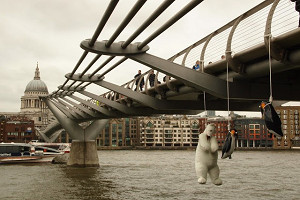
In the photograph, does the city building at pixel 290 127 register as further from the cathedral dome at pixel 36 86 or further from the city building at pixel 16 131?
the cathedral dome at pixel 36 86

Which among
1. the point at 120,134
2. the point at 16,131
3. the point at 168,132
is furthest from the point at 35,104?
the point at 168,132

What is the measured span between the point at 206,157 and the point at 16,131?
409ft

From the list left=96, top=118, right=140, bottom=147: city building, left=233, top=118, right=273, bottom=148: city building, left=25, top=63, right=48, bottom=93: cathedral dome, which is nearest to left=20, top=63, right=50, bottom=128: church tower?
left=25, top=63, right=48, bottom=93: cathedral dome

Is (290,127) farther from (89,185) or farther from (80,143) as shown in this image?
(89,185)

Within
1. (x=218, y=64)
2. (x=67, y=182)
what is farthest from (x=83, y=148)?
(x=218, y=64)

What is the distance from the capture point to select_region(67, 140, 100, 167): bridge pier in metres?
45.0

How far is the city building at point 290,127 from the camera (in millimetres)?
138250

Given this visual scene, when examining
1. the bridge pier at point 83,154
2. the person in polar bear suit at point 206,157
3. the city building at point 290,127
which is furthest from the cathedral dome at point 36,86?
the person in polar bear suit at point 206,157

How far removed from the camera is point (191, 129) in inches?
5531

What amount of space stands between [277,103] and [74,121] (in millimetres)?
29087

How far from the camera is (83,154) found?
4556cm

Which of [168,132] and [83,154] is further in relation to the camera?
[168,132]

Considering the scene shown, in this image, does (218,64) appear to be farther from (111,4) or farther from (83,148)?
(83,148)

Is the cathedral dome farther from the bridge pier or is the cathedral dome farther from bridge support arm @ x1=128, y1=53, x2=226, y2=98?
bridge support arm @ x1=128, y1=53, x2=226, y2=98
